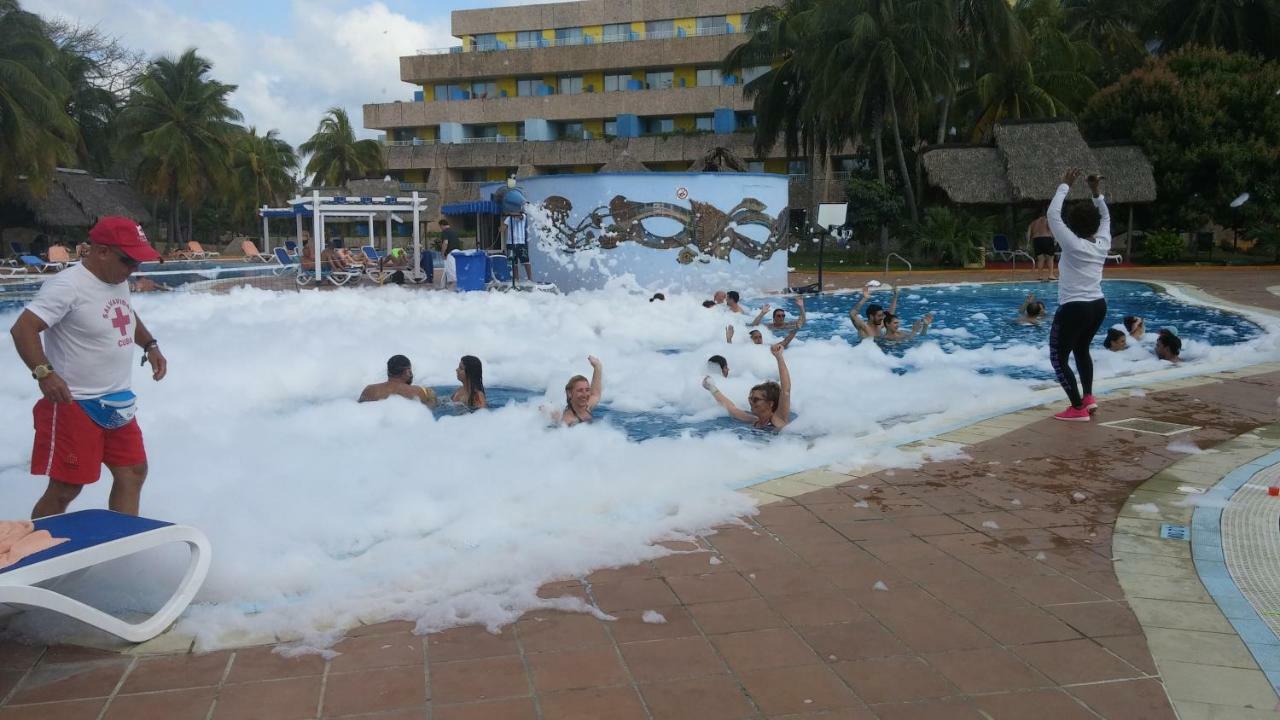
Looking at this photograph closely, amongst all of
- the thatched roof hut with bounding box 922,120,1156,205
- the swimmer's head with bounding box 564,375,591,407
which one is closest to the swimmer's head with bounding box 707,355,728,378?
the swimmer's head with bounding box 564,375,591,407

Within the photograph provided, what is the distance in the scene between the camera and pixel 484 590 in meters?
3.92

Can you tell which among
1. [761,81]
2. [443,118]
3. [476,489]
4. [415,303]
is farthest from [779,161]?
[476,489]

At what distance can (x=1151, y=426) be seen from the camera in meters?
6.78

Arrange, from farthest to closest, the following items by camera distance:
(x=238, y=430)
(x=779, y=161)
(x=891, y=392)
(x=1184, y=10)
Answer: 1. (x=779, y=161)
2. (x=1184, y=10)
3. (x=891, y=392)
4. (x=238, y=430)

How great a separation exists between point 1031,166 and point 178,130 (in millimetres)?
37935

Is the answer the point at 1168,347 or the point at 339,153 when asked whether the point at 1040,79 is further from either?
the point at 339,153

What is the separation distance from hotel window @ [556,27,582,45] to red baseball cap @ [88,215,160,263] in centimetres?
5934

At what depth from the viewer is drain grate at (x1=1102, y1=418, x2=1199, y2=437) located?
259 inches

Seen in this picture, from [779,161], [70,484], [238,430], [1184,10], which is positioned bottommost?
[238,430]

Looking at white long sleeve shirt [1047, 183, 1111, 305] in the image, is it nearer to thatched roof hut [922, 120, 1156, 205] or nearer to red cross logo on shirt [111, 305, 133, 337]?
red cross logo on shirt [111, 305, 133, 337]

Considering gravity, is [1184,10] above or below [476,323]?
above

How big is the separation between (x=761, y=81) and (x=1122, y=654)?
37.6 metres

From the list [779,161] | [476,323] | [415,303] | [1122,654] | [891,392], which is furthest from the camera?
[779,161]

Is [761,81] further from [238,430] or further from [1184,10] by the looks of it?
[238,430]
